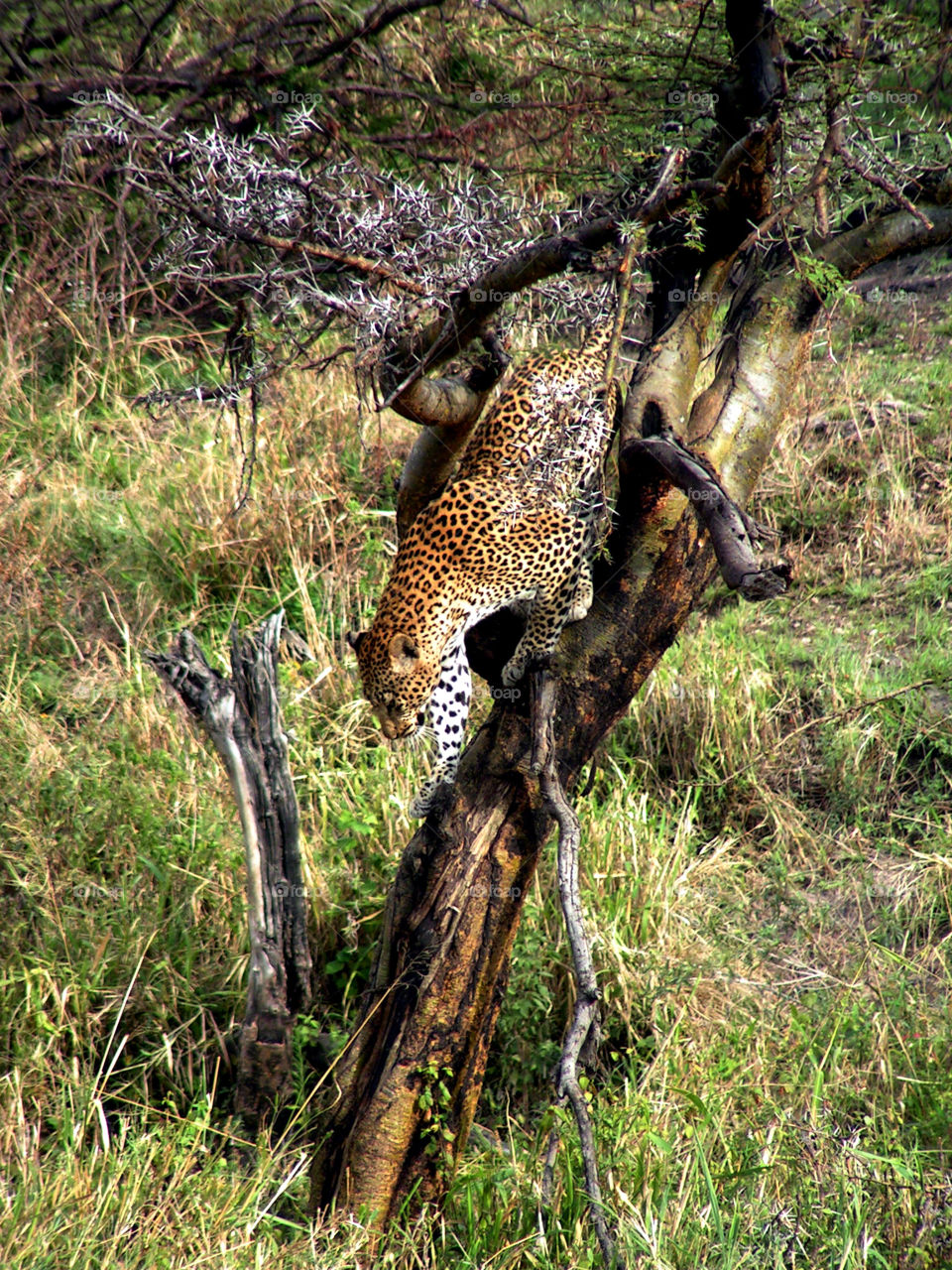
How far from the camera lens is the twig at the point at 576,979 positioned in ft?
11.4

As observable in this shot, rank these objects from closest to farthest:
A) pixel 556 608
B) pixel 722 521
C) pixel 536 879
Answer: pixel 722 521, pixel 556 608, pixel 536 879

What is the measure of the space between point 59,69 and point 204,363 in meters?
2.57

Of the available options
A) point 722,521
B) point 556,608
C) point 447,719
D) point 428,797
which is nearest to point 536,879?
point 428,797

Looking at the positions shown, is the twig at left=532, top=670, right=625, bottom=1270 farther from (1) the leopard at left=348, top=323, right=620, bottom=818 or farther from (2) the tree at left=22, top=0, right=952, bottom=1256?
(1) the leopard at left=348, top=323, right=620, bottom=818

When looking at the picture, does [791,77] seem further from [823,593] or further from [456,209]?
[823,593]

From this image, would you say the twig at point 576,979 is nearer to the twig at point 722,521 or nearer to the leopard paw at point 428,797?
the leopard paw at point 428,797

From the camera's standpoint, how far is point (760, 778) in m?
6.33

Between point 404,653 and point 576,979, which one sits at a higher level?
point 404,653

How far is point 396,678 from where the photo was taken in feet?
15.6

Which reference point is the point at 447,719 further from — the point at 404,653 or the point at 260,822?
the point at 260,822

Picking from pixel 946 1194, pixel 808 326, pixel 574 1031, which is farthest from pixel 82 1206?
pixel 808 326

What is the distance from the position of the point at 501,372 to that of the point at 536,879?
2552mm

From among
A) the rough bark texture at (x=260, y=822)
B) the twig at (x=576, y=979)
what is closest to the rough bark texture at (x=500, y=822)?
the twig at (x=576, y=979)

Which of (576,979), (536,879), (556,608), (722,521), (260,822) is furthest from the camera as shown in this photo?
(536,879)
